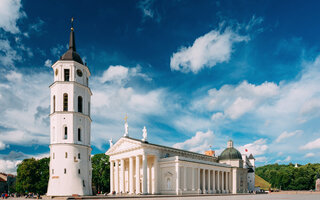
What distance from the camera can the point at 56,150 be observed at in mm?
43281

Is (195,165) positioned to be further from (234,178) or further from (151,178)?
(234,178)

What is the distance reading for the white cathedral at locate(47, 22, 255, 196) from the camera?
43.1 m

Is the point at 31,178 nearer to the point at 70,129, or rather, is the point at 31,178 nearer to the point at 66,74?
the point at 70,129

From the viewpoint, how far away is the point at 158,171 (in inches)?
2169

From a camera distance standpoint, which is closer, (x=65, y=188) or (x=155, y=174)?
(x=65, y=188)

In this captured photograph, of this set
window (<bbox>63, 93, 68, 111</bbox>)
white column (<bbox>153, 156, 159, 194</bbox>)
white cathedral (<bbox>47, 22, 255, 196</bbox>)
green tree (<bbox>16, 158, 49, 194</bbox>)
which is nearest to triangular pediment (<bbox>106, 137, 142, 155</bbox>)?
white cathedral (<bbox>47, 22, 255, 196</bbox>)

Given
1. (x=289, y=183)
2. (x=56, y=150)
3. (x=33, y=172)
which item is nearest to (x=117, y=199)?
(x=56, y=150)

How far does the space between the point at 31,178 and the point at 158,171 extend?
26.1 meters

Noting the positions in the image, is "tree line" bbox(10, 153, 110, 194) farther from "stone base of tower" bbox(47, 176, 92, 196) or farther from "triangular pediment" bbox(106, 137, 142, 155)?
"stone base of tower" bbox(47, 176, 92, 196)

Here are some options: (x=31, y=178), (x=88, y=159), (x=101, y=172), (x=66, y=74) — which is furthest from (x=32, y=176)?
(x=66, y=74)

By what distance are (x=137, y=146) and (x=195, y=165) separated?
12.6 m

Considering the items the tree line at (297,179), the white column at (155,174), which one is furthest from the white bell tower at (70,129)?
the tree line at (297,179)

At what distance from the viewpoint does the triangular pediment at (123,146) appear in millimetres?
54138

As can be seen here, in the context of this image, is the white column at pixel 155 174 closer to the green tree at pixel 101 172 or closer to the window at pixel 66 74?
the green tree at pixel 101 172
